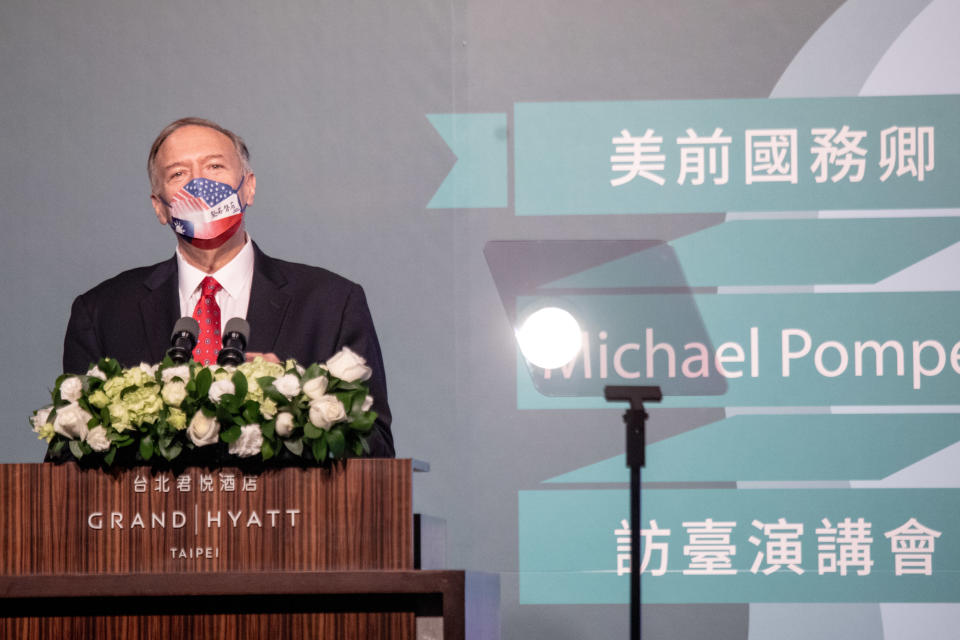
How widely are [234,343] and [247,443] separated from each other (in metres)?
0.27

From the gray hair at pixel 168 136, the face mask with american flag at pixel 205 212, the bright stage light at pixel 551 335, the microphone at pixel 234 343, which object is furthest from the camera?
the gray hair at pixel 168 136

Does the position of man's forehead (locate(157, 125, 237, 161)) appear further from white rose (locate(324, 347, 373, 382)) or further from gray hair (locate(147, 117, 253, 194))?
white rose (locate(324, 347, 373, 382))

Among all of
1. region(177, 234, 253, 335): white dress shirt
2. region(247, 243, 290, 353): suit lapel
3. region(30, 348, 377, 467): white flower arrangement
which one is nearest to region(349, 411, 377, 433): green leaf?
region(30, 348, 377, 467): white flower arrangement

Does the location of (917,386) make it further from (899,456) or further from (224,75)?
(224,75)

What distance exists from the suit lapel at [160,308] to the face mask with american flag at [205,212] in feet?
0.61

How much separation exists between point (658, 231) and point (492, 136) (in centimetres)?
64

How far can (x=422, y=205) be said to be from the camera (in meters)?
3.70

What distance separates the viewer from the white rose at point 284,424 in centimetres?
207

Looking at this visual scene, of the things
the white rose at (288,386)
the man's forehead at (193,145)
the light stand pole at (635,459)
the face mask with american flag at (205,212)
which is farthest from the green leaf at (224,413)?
the man's forehead at (193,145)

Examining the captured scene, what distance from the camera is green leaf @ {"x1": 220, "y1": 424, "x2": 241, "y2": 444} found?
6.75 ft

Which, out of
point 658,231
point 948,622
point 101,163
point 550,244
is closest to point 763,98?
point 658,231

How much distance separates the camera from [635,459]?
2.21m

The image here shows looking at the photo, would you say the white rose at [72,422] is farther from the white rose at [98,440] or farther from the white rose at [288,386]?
the white rose at [288,386]

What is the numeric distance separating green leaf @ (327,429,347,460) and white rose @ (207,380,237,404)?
0.20 m
